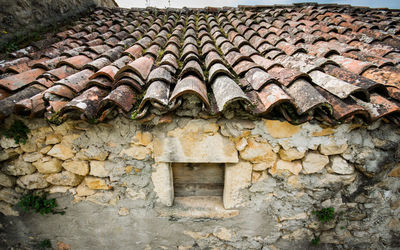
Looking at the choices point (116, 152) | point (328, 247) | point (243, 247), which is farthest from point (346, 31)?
point (116, 152)

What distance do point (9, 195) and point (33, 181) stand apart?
0.46 metres

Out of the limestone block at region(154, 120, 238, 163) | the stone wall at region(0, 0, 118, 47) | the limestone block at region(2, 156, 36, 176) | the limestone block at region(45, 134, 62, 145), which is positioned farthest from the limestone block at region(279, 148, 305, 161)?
the stone wall at region(0, 0, 118, 47)

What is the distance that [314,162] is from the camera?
2.02 m

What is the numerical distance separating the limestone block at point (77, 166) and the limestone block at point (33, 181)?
0.38 meters

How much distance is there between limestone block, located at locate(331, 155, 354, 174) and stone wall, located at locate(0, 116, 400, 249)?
0.01 metres

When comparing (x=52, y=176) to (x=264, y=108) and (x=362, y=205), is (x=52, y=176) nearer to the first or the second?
(x=264, y=108)

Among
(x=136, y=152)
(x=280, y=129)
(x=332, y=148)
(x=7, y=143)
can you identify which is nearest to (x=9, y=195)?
(x=7, y=143)

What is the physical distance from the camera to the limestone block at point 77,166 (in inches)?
82.1

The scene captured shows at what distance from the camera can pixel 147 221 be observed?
2.35 m

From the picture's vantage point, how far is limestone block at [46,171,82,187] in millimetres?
2146

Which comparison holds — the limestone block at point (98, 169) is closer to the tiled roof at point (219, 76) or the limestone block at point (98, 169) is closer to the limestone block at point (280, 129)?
the tiled roof at point (219, 76)

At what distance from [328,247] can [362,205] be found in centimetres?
76

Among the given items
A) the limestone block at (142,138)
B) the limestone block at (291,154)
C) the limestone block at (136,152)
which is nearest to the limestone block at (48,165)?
the limestone block at (136,152)

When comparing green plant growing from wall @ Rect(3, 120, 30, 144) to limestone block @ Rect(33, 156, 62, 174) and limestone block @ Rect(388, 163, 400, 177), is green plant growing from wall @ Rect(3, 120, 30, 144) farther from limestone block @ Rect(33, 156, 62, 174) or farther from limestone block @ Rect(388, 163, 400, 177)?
limestone block @ Rect(388, 163, 400, 177)
